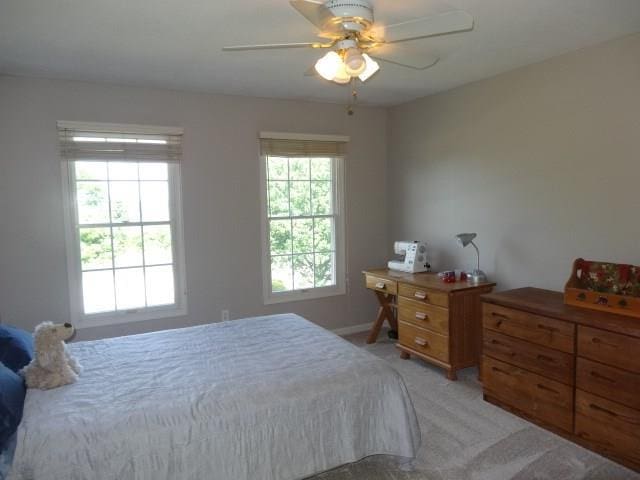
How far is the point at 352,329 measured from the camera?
465 cm

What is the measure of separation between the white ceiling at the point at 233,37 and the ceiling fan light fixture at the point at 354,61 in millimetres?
363

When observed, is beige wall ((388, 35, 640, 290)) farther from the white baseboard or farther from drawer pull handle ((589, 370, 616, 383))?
the white baseboard

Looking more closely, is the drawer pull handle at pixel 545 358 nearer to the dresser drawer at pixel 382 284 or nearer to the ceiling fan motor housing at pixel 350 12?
the dresser drawer at pixel 382 284

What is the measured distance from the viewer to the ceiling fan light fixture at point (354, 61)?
1896 millimetres

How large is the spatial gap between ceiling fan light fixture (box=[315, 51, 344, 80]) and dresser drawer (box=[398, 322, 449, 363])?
7.23 ft

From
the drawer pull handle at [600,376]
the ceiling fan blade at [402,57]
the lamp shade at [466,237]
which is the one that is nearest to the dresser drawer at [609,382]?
the drawer pull handle at [600,376]

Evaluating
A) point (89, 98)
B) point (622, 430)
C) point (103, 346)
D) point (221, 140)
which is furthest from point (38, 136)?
point (622, 430)

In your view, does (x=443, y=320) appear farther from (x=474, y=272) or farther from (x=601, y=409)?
(x=601, y=409)

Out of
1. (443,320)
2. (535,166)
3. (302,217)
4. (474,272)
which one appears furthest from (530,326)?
(302,217)

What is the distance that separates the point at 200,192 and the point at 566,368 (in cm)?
300

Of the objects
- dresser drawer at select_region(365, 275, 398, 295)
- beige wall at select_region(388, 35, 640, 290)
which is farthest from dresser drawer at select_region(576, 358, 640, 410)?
dresser drawer at select_region(365, 275, 398, 295)

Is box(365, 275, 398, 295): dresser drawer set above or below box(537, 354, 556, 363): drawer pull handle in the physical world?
above

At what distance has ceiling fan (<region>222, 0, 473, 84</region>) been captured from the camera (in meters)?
1.72

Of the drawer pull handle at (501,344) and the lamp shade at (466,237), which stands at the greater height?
the lamp shade at (466,237)
